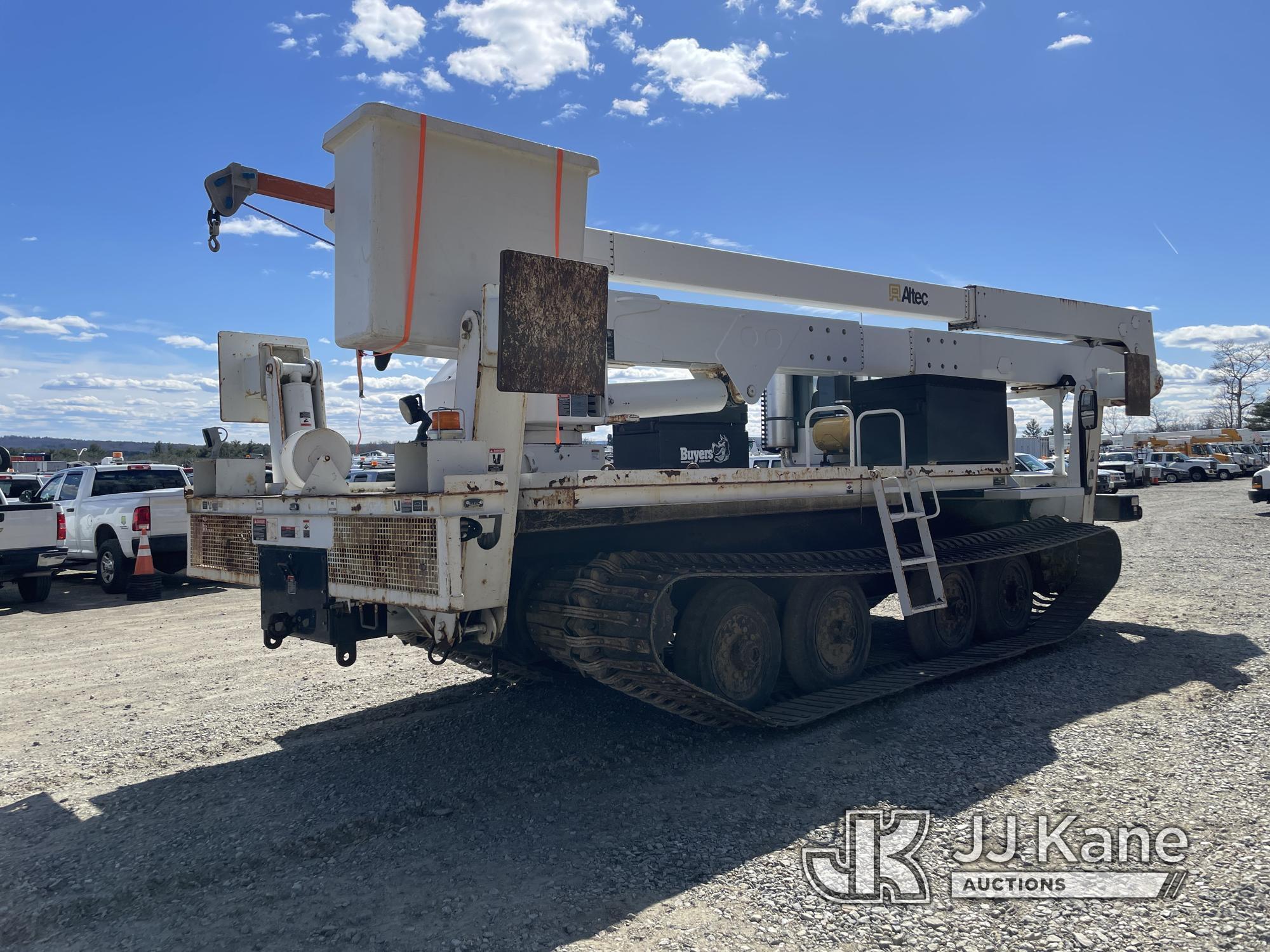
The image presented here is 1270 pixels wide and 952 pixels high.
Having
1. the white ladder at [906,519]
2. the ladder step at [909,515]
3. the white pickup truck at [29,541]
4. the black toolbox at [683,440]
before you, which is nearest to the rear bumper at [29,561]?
the white pickup truck at [29,541]

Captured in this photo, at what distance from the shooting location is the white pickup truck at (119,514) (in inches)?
485

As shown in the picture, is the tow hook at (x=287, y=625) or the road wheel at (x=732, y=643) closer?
the tow hook at (x=287, y=625)

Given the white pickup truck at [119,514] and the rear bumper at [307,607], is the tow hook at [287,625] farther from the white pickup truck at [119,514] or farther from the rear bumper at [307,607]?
the white pickup truck at [119,514]

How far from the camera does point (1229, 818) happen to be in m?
3.98

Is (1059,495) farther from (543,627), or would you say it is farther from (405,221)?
(405,221)

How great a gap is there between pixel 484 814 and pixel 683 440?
4307 mm

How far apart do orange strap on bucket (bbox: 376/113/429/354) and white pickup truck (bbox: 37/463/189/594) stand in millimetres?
8171

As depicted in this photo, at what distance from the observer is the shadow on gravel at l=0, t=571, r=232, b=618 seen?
11.7m

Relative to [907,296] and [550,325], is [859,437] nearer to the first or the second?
[907,296]

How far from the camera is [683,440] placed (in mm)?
8023

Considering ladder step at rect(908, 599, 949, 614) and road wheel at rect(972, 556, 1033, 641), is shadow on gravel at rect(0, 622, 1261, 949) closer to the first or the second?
ladder step at rect(908, 599, 949, 614)

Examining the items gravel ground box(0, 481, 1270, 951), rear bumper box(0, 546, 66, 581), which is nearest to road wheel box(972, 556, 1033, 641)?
→ gravel ground box(0, 481, 1270, 951)

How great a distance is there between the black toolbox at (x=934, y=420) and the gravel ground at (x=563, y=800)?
5.42ft

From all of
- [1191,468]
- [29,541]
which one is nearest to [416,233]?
[29,541]
